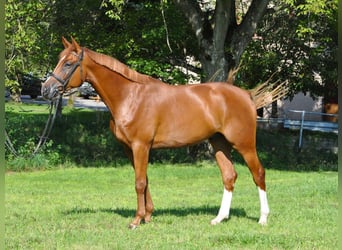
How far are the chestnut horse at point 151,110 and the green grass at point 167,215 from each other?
17.8 inches

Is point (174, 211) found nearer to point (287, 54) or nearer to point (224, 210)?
point (224, 210)

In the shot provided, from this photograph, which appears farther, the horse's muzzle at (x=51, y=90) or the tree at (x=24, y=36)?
the tree at (x=24, y=36)

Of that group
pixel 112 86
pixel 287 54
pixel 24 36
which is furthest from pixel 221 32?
pixel 112 86

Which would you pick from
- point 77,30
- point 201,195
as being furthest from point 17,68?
point 201,195

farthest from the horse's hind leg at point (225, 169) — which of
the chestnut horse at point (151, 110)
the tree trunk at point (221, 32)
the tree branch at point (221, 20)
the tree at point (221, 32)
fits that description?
the tree branch at point (221, 20)

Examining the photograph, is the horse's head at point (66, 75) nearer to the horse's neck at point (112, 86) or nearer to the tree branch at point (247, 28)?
the horse's neck at point (112, 86)

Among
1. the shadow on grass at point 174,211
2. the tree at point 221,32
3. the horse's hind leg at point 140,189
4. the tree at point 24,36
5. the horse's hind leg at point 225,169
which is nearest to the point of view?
the horse's hind leg at point 140,189

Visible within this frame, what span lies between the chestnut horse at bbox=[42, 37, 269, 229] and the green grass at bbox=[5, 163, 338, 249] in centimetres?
45

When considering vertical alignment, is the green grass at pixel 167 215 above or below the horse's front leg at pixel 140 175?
below

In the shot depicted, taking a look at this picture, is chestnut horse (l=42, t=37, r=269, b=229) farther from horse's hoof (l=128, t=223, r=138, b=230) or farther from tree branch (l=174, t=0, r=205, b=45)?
tree branch (l=174, t=0, r=205, b=45)

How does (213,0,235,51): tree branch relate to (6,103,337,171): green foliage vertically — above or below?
above

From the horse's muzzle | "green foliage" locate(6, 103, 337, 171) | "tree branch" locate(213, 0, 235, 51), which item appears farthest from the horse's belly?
"green foliage" locate(6, 103, 337, 171)

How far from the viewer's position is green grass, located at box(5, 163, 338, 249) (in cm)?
731

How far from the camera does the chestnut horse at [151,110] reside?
26.8ft
